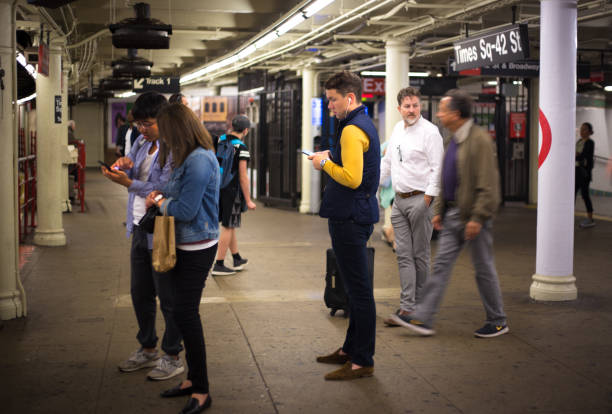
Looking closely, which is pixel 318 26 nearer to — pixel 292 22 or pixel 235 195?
pixel 292 22

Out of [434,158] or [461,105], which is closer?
[461,105]

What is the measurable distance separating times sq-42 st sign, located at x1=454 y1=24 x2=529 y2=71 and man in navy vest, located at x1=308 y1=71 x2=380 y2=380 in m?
3.98

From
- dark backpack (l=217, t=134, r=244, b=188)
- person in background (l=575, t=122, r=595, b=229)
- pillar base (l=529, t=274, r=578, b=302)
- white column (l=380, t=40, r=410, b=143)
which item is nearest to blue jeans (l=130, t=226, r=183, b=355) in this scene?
dark backpack (l=217, t=134, r=244, b=188)

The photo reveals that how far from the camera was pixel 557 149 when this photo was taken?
22.4 ft

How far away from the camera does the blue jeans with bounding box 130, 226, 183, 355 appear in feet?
14.6

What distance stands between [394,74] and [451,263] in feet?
21.5

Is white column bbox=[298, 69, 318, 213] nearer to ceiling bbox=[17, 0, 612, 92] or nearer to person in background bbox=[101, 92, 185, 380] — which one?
ceiling bbox=[17, 0, 612, 92]

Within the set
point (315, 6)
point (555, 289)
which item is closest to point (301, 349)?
point (555, 289)

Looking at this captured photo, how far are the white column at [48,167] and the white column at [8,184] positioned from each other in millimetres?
4113

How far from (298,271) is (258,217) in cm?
670

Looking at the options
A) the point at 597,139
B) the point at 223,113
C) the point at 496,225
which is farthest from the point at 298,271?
the point at 223,113

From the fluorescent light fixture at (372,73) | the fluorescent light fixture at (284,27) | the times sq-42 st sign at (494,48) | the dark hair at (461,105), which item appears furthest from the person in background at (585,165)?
the dark hair at (461,105)

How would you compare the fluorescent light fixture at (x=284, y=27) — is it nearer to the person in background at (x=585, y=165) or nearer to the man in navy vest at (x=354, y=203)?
the man in navy vest at (x=354, y=203)

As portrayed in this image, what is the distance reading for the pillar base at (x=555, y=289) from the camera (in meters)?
6.92
